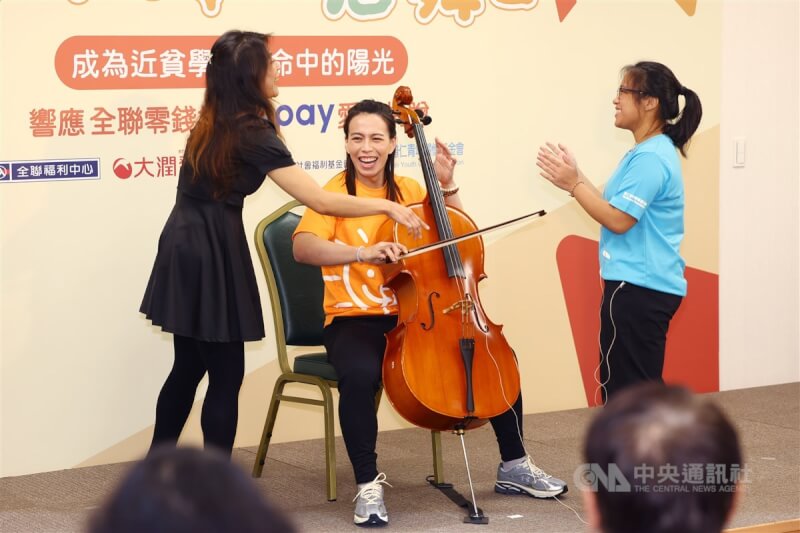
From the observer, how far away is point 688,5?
453 cm

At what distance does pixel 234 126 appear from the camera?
2734mm

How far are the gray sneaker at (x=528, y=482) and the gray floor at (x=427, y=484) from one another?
0.09ft

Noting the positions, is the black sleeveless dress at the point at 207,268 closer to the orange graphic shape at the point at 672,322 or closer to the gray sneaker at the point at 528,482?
the gray sneaker at the point at 528,482

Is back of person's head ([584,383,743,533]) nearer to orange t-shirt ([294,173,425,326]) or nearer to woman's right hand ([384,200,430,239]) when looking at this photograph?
woman's right hand ([384,200,430,239])

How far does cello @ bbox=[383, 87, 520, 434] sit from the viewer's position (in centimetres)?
276

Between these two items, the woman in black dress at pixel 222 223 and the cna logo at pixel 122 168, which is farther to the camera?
the cna logo at pixel 122 168

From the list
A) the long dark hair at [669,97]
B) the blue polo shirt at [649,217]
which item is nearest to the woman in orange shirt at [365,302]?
the blue polo shirt at [649,217]

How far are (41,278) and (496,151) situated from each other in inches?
70.1

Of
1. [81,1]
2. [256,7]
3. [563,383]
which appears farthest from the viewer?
[563,383]

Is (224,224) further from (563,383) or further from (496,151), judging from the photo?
(563,383)

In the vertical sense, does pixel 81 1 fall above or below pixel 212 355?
above

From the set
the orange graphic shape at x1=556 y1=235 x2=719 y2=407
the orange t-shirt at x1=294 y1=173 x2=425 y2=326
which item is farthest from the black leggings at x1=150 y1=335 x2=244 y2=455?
the orange graphic shape at x1=556 y1=235 x2=719 y2=407

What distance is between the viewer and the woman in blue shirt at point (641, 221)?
2.92 meters

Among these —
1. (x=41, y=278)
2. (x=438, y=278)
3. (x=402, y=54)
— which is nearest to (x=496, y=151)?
(x=402, y=54)
